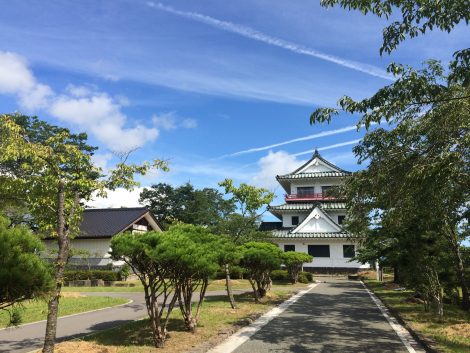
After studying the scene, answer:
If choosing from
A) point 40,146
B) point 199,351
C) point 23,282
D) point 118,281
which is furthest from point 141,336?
point 118,281

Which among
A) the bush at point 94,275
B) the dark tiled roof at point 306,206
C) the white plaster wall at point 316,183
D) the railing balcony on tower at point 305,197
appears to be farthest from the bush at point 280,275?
the white plaster wall at point 316,183

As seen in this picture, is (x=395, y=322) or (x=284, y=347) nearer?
(x=284, y=347)

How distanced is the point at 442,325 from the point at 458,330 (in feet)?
3.89

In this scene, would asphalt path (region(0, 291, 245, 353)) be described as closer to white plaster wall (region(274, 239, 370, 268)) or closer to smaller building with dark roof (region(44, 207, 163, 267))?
smaller building with dark roof (region(44, 207, 163, 267))

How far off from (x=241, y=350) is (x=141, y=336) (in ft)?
8.53

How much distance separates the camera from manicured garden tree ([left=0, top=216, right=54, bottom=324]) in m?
4.07

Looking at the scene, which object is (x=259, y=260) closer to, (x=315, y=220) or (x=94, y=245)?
(x=94, y=245)

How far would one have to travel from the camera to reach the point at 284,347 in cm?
900

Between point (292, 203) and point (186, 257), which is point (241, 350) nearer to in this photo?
point (186, 257)

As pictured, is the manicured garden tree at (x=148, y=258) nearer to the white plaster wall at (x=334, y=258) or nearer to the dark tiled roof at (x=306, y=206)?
the white plaster wall at (x=334, y=258)

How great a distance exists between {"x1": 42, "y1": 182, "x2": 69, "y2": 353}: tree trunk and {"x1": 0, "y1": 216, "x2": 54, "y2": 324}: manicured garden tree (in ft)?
9.24

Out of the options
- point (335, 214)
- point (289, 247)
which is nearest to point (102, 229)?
point (289, 247)

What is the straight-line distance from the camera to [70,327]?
11.7 meters

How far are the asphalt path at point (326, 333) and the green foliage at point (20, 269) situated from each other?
531 cm
